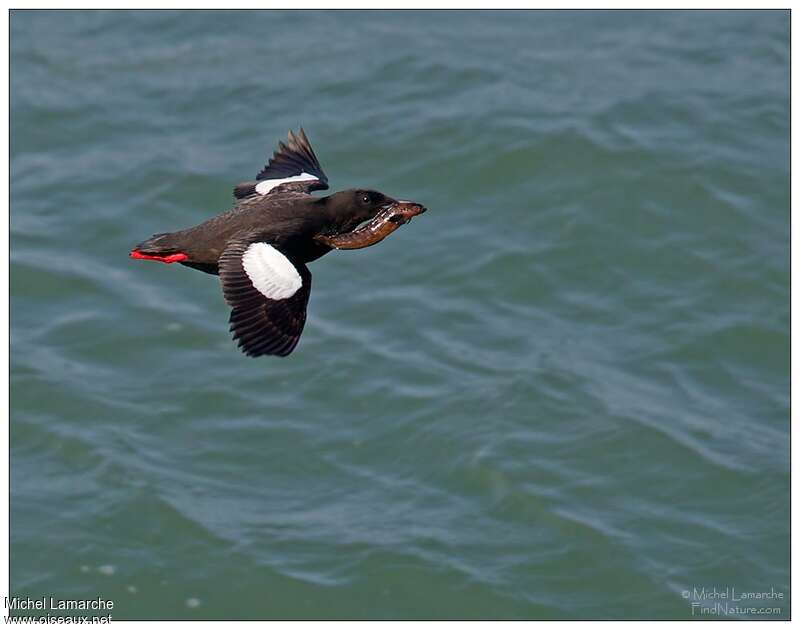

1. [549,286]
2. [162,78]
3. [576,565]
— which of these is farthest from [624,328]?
[162,78]

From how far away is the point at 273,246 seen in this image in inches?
493

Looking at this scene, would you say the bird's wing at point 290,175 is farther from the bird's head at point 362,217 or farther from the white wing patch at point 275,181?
the bird's head at point 362,217

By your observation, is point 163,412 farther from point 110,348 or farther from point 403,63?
point 403,63

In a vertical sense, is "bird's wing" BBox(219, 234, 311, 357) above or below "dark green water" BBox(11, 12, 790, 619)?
below

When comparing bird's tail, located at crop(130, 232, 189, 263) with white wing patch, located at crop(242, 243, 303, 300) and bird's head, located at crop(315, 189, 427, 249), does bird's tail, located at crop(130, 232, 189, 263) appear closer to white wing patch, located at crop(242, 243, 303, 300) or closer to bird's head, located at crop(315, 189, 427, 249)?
white wing patch, located at crop(242, 243, 303, 300)

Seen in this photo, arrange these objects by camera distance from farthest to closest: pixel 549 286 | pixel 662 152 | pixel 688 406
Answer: pixel 662 152
pixel 549 286
pixel 688 406

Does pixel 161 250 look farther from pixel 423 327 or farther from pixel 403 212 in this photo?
pixel 423 327

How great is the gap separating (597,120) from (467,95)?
2.62 meters

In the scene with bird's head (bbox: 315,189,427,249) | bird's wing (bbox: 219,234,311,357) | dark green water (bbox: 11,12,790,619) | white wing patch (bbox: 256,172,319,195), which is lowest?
bird's wing (bbox: 219,234,311,357)

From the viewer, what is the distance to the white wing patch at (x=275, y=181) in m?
14.7

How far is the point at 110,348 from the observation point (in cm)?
2853

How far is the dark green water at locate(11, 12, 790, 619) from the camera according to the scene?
2553 centimetres

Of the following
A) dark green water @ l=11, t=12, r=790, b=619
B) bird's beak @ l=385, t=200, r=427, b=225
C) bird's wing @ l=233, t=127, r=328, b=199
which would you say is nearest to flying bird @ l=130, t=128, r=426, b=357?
bird's beak @ l=385, t=200, r=427, b=225

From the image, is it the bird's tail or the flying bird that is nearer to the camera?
the flying bird
